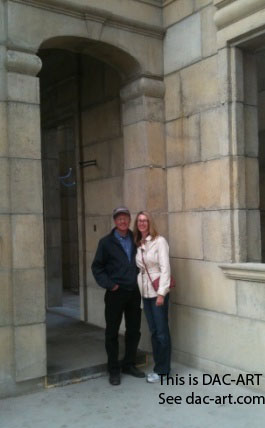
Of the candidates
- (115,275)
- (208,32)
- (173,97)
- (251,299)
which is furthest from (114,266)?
(208,32)

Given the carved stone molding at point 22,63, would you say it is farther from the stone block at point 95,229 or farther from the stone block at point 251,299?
the stone block at point 251,299

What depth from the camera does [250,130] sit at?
15.7ft

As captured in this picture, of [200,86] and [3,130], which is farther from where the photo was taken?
[200,86]

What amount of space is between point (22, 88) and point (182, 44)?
6.22ft

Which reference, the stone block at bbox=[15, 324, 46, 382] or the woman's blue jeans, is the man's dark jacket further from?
the stone block at bbox=[15, 324, 46, 382]

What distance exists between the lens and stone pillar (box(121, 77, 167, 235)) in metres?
5.36

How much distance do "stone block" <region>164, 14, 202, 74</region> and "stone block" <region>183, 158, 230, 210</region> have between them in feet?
3.83

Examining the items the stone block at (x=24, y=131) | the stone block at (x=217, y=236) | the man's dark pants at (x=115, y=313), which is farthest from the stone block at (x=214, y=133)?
the stone block at (x=24, y=131)

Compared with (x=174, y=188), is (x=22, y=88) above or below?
above

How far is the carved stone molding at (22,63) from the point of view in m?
4.40

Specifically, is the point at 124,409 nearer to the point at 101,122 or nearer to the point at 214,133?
the point at 214,133

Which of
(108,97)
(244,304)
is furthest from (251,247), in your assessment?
(108,97)

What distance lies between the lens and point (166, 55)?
216 inches

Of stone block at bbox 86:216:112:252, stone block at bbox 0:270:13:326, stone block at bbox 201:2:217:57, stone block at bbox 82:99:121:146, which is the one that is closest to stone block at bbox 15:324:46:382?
stone block at bbox 0:270:13:326
